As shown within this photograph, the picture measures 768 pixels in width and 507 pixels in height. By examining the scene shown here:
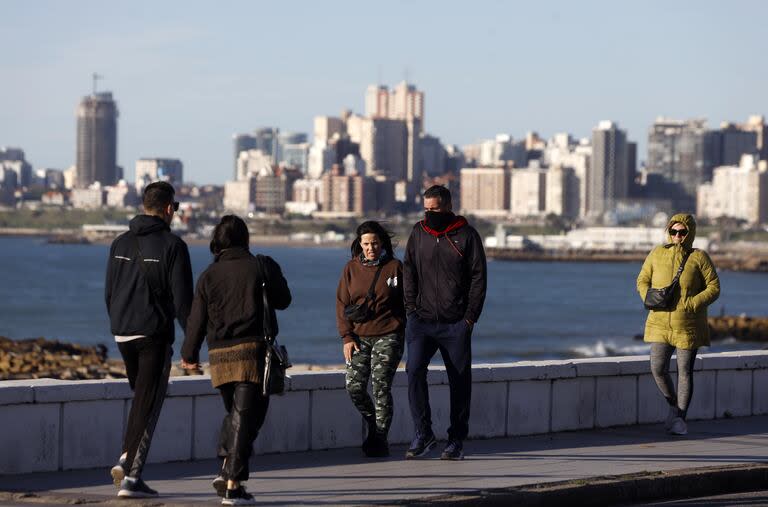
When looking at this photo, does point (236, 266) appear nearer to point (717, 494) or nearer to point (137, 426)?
point (137, 426)

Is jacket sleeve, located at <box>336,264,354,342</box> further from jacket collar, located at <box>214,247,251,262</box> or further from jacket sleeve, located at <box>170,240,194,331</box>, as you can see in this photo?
jacket sleeve, located at <box>170,240,194,331</box>

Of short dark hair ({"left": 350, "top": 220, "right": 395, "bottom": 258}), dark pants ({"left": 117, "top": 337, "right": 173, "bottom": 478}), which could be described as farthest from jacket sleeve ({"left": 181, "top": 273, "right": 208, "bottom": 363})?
short dark hair ({"left": 350, "top": 220, "right": 395, "bottom": 258})

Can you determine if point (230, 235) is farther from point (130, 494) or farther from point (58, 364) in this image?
point (58, 364)

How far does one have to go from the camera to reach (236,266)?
8.66 meters

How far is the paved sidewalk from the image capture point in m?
8.82

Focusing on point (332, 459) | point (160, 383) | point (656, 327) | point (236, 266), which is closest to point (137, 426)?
point (160, 383)

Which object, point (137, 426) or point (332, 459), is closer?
point (137, 426)

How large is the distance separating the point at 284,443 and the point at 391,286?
1.21 m

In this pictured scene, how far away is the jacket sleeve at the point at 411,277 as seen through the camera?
10.4 m

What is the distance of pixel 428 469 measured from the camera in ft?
32.4

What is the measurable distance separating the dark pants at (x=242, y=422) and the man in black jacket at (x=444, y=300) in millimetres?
1980

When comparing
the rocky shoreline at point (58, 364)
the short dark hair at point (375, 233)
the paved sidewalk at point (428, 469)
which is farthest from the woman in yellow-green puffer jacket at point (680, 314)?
the rocky shoreline at point (58, 364)

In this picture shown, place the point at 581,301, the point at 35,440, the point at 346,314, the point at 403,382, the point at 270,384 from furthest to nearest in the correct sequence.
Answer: the point at 581,301, the point at 403,382, the point at 346,314, the point at 35,440, the point at 270,384

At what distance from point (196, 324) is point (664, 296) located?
4250mm
